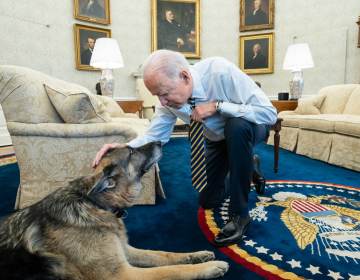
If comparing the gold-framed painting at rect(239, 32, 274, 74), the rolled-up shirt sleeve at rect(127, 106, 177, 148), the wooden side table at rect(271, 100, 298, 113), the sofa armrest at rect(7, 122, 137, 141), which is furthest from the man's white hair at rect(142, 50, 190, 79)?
the gold-framed painting at rect(239, 32, 274, 74)

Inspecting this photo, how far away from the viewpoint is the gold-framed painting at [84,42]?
5.67 m

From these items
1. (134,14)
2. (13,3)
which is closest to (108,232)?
(13,3)

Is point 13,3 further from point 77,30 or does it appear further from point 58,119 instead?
point 58,119

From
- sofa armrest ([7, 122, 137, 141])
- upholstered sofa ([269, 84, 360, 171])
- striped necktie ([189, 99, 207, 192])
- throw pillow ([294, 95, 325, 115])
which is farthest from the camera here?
throw pillow ([294, 95, 325, 115])

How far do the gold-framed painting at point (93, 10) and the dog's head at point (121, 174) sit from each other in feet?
17.0

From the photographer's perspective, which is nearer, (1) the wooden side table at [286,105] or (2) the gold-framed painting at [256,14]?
(1) the wooden side table at [286,105]

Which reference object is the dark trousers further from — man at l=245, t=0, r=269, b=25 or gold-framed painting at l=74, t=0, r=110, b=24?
man at l=245, t=0, r=269, b=25

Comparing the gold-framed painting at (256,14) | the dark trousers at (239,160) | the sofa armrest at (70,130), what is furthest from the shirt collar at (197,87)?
the gold-framed painting at (256,14)

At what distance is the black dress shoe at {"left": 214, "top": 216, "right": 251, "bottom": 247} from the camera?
162 centimetres

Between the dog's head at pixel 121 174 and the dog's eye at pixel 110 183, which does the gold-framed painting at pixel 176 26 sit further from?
the dog's eye at pixel 110 183

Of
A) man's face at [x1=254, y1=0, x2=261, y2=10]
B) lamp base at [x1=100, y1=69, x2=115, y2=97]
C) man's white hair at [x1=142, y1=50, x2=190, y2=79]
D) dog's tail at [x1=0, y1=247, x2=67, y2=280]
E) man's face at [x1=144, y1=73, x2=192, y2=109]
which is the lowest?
dog's tail at [x1=0, y1=247, x2=67, y2=280]

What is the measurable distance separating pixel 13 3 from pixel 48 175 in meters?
4.25

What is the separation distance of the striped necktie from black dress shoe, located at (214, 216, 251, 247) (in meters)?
0.34

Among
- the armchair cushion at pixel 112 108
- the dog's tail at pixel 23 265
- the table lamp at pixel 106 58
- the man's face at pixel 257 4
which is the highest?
the man's face at pixel 257 4
